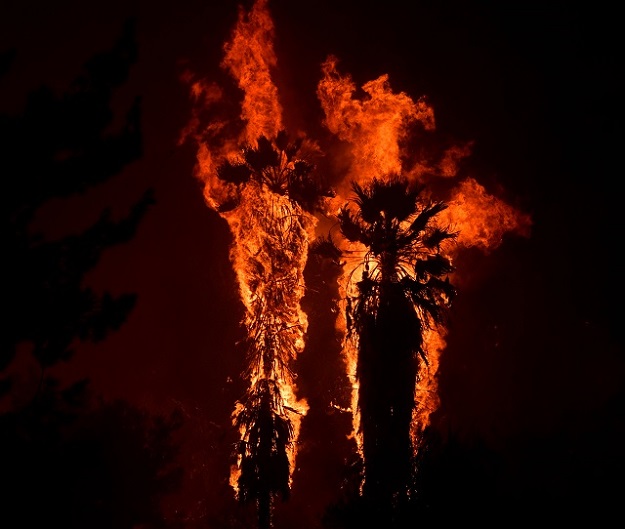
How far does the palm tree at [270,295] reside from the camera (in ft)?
44.9

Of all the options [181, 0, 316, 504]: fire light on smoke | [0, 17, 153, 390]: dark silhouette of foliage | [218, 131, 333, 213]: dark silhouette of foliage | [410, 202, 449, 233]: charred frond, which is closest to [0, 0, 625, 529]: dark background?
[181, 0, 316, 504]: fire light on smoke

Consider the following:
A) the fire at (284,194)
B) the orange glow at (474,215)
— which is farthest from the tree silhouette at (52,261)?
the orange glow at (474,215)

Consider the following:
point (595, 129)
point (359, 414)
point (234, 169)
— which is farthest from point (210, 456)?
point (595, 129)

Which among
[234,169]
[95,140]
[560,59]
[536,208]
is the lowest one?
[95,140]

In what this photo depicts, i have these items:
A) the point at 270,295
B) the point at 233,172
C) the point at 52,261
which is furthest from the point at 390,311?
the point at 52,261

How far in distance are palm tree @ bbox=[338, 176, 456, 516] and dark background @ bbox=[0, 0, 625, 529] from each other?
7.80 meters

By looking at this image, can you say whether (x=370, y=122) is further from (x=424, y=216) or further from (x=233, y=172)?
(x=424, y=216)

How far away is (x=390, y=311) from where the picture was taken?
39.0ft

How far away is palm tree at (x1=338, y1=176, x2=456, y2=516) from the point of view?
1168 centimetres

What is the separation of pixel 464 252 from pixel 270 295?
939 cm

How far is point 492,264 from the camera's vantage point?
21297 millimetres

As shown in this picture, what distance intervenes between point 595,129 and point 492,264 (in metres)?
5.91

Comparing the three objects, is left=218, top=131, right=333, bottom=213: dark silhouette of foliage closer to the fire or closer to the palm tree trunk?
the fire

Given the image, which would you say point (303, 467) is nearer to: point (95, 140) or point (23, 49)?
point (95, 140)
